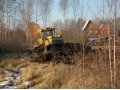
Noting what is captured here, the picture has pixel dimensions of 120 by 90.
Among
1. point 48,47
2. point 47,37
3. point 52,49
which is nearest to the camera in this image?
point 52,49

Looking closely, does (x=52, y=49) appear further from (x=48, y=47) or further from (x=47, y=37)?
(x=47, y=37)

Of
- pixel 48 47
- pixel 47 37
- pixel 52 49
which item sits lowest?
pixel 52 49

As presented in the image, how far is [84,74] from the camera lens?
8797 millimetres

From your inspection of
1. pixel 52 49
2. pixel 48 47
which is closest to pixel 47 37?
pixel 48 47

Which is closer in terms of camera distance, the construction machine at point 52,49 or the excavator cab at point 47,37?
the construction machine at point 52,49

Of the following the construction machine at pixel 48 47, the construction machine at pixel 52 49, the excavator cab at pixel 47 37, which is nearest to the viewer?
Answer: the construction machine at pixel 52 49

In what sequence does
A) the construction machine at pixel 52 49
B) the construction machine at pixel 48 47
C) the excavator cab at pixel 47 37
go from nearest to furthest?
the construction machine at pixel 52 49 < the construction machine at pixel 48 47 < the excavator cab at pixel 47 37

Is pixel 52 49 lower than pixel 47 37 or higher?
lower

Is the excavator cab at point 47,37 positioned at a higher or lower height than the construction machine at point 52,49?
higher

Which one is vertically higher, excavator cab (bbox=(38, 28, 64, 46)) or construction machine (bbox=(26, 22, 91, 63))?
excavator cab (bbox=(38, 28, 64, 46))

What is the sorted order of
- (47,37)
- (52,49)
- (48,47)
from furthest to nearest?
(47,37), (48,47), (52,49)

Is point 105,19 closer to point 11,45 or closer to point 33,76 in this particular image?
point 33,76

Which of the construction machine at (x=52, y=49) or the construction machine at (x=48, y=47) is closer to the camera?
the construction machine at (x=52, y=49)

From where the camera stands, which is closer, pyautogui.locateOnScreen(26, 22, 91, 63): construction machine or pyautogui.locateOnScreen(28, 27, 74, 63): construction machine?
pyautogui.locateOnScreen(26, 22, 91, 63): construction machine
